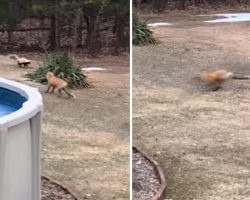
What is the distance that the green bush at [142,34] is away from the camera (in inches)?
90.7

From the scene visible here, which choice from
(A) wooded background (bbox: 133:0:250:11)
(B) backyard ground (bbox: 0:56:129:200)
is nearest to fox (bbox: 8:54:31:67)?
(B) backyard ground (bbox: 0:56:129:200)

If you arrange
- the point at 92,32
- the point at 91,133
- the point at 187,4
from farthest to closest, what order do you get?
the point at 91,133, the point at 92,32, the point at 187,4

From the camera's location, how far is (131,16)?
2.30 meters

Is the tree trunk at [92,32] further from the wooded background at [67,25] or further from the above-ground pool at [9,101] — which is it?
the above-ground pool at [9,101]

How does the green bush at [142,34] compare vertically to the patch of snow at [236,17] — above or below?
below

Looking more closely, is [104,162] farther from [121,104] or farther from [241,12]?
[241,12]

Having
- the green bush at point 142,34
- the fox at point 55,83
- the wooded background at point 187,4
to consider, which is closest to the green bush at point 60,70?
the fox at point 55,83

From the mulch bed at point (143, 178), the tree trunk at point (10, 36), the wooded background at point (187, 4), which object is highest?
the wooded background at point (187, 4)

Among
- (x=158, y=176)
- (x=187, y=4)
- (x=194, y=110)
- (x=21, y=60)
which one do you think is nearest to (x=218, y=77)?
(x=194, y=110)

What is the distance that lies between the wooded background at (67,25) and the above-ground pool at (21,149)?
307 mm

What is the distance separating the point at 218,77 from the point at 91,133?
57 cm

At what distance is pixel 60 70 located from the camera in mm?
2408

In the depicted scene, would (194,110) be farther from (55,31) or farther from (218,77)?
(55,31)

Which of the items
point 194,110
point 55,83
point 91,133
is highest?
point 55,83
